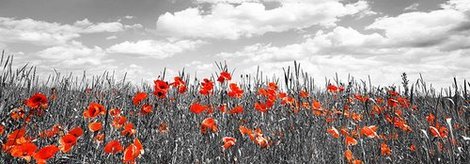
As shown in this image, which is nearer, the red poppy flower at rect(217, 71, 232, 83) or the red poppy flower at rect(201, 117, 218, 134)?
the red poppy flower at rect(201, 117, 218, 134)

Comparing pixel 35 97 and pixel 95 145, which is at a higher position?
pixel 35 97

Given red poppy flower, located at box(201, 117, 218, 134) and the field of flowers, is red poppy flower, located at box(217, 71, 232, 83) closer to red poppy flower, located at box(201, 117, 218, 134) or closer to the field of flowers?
the field of flowers

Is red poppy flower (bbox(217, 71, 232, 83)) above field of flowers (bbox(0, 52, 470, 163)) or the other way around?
above

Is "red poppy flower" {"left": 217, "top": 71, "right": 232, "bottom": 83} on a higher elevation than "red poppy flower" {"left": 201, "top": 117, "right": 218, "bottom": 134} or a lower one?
higher

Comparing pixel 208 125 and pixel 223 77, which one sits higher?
pixel 223 77

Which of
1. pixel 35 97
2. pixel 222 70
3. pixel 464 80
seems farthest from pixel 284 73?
pixel 35 97

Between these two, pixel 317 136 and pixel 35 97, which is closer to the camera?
pixel 35 97

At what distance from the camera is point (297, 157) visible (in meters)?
2.61

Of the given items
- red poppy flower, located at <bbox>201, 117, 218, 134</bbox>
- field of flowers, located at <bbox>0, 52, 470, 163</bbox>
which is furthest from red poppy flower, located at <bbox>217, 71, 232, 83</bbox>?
red poppy flower, located at <bbox>201, 117, 218, 134</bbox>

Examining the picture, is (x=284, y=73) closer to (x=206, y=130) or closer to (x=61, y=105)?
(x=206, y=130)

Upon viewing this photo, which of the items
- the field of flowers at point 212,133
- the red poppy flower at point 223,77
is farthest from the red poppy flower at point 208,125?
the red poppy flower at point 223,77

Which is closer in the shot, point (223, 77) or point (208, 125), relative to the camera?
point (208, 125)

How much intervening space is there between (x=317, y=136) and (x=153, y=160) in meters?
Answer: 1.41

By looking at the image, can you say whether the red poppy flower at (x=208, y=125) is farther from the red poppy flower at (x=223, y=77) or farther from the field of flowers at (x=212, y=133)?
the red poppy flower at (x=223, y=77)
